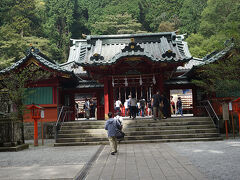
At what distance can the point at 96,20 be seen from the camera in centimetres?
5222

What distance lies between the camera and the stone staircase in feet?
44.3

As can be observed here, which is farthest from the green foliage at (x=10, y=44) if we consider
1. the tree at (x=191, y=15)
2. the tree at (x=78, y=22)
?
the tree at (x=191, y=15)

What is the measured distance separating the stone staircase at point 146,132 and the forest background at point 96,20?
850 inches

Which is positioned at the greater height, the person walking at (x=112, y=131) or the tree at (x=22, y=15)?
the tree at (x=22, y=15)

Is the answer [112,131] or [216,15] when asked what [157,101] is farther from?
[216,15]

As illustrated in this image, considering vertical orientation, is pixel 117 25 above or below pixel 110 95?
above

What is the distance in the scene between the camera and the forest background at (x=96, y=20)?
122 feet

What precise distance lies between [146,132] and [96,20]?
4204 centimetres

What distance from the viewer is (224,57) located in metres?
16.0

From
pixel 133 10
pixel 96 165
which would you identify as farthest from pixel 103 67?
pixel 133 10

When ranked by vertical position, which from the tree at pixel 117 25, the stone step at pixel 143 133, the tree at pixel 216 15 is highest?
the tree at pixel 117 25

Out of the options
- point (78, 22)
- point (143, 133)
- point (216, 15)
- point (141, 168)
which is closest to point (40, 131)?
point (143, 133)

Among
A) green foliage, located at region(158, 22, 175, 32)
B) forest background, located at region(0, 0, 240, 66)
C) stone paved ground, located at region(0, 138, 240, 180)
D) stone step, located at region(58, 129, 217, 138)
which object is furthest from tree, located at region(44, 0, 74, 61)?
stone paved ground, located at region(0, 138, 240, 180)

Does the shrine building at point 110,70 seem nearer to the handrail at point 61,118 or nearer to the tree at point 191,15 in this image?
the handrail at point 61,118
